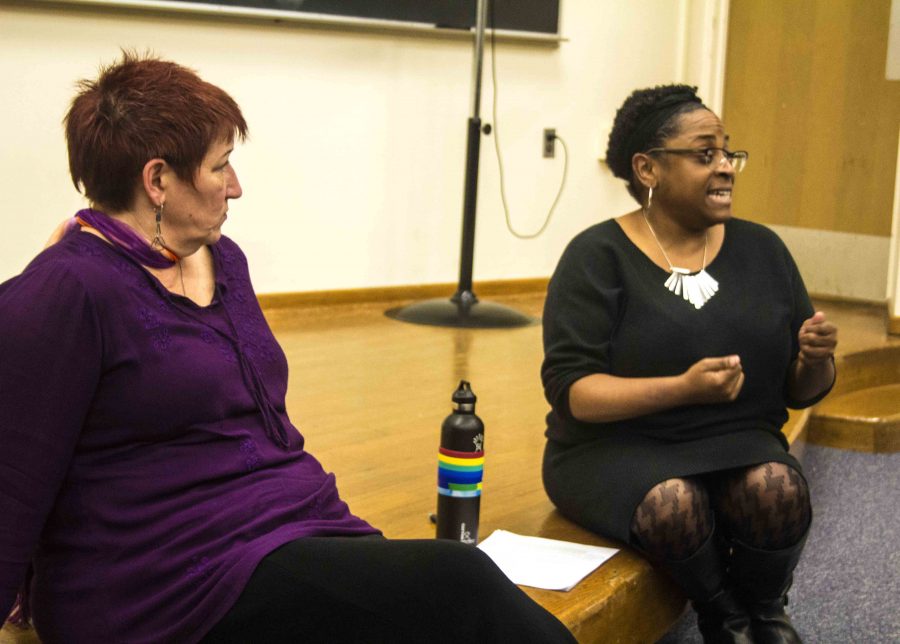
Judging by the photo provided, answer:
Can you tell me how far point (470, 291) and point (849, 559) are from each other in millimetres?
2206

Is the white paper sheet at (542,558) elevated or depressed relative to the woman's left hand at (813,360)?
depressed

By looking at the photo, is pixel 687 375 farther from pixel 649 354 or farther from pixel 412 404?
pixel 412 404

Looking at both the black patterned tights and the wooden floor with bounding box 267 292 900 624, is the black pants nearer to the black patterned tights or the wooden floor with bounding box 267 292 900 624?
the wooden floor with bounding box 267 292 900 624

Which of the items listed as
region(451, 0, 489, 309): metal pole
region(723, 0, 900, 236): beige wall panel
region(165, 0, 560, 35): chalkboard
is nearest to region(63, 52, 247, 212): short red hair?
region(165, 0, 560, 35): chalkboard

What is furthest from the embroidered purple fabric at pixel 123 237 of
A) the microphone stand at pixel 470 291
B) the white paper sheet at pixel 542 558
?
the microphone stand at pixel 470 291

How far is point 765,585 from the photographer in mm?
2047

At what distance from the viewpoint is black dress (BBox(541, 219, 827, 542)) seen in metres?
2.10

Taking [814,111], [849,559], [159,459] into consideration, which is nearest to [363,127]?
[814,111]

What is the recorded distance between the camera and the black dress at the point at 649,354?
6.88 feet

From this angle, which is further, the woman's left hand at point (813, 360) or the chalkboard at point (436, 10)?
the chalkboard at point (436, 10)

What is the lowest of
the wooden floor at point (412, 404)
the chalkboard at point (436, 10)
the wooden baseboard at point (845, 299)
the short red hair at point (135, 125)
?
the wooden baseboard at point (845, 299)

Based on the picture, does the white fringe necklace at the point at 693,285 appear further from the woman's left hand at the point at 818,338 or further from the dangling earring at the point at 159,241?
the dangling earring at the point at 159,241

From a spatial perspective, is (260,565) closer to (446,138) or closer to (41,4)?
(41,4)

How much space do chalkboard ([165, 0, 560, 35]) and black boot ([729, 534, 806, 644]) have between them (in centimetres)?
271
